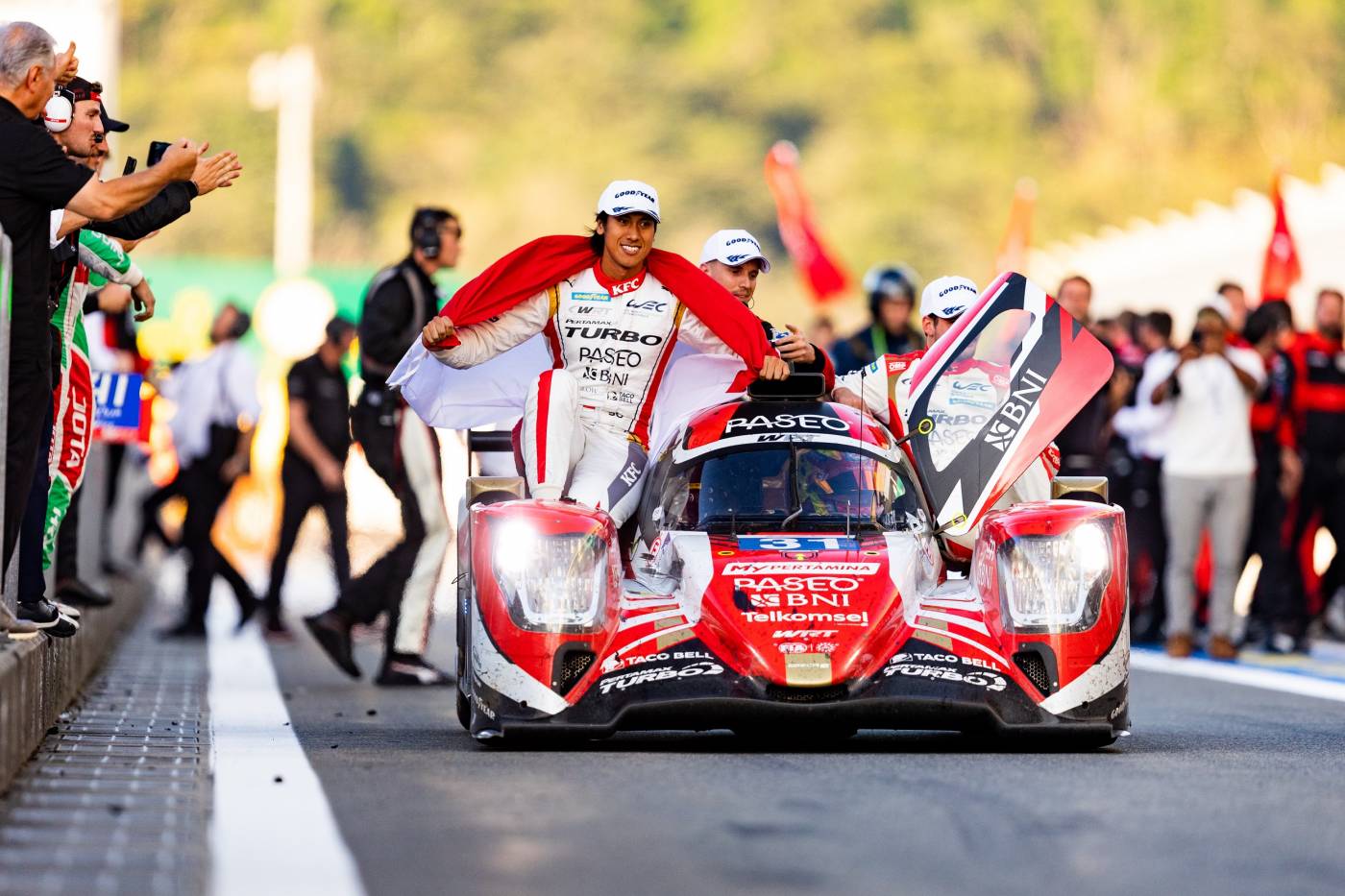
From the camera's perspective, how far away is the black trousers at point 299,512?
17.1 metres

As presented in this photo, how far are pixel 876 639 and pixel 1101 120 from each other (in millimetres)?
70181

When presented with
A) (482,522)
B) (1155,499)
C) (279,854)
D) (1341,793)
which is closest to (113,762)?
(482,522)

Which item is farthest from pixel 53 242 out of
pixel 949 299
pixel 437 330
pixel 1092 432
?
pixel 1092 432

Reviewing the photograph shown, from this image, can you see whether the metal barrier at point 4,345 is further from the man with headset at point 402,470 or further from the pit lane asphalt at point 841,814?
the man with headset at point 402,470

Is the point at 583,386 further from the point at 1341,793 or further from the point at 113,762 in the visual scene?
the point at 1341,793

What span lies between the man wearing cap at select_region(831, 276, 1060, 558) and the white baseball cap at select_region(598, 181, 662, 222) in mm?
964

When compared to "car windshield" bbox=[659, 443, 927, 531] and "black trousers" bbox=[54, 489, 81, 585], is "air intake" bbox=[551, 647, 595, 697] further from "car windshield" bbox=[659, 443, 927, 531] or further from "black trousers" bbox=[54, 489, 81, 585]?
"black trousers" bbox=[54, 489, 81, 585]

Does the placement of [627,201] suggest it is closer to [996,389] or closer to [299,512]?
[996,389]

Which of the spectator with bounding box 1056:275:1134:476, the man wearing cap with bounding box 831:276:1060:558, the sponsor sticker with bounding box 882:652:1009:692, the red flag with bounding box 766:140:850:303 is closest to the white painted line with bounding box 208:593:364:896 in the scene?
the sponsor sticker with bounding box 882:652:1009:692

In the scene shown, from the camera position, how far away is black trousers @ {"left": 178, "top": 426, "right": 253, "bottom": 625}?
18.4 metres

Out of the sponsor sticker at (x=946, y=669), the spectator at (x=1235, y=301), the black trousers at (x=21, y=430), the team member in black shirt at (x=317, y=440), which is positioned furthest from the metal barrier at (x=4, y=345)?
the spectator at (x=1235, y=301)

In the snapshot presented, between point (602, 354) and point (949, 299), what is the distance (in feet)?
5.81

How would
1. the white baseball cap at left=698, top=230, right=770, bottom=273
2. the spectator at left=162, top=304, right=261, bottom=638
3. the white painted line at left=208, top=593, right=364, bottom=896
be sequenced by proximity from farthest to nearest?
the spectator at left=162, top=304, right=261, bottom=638 → the white baseball cap at left=698, top=230, right=770, bottom=273 → the white painted line at left=208, top=593, right=364, bottom=896

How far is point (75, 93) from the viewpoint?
10.3m
